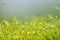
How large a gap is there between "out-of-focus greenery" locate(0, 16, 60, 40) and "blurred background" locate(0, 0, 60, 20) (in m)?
0.16

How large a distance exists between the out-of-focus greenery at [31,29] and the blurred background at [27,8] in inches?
6.3

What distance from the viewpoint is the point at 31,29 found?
7.45ft

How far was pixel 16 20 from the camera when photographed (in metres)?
2.41

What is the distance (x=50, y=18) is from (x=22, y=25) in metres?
0.44

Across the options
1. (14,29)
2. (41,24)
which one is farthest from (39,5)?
(14,29)

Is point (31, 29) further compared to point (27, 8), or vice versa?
point (27, 8)

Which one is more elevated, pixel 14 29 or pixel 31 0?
pixel 31 0

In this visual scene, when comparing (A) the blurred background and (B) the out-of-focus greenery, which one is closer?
(B) the out-of-focus greenery

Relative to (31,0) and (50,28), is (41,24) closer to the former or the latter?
(50,28)

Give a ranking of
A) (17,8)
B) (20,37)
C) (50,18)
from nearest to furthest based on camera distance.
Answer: (20,37), (50,18), (17,8)

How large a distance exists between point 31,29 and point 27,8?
52 cm

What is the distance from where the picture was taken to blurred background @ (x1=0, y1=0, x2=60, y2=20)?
2588 millimetres

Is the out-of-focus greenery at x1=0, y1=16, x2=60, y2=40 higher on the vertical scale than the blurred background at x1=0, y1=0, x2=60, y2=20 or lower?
lower

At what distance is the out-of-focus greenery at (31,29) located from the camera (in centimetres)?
217
